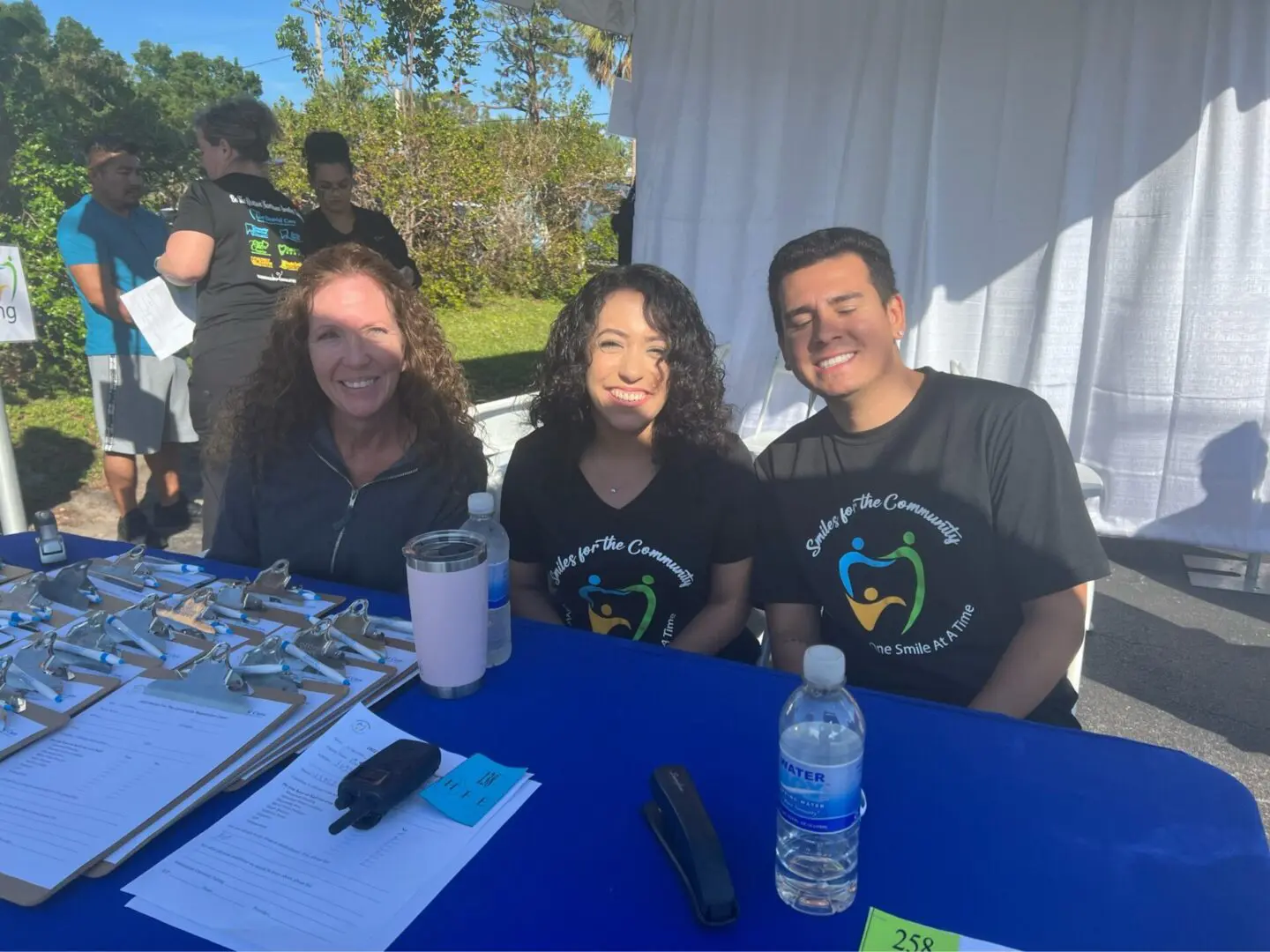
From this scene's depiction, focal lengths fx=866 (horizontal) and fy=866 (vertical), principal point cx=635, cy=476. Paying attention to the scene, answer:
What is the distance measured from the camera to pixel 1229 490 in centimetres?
372

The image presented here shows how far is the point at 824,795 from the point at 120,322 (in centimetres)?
413

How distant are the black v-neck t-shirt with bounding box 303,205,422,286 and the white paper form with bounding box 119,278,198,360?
627mm

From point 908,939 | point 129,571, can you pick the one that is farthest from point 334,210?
point 908,939

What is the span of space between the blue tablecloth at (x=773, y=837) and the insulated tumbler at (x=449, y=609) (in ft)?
0.14

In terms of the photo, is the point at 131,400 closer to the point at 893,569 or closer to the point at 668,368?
the point at 668,368

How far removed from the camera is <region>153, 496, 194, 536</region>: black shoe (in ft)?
13.9

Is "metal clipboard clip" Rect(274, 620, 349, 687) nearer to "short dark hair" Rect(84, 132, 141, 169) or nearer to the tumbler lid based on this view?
the tumbler lid

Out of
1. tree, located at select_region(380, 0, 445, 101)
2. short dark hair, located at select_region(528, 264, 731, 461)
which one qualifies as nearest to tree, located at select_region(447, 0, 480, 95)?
tree, located at select_region(380, 0, 445, 101)

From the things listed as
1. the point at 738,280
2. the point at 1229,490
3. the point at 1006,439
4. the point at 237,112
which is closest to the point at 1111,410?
the point at 1229,490

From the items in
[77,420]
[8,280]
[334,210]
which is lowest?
[77,420]

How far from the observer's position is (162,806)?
103 cm

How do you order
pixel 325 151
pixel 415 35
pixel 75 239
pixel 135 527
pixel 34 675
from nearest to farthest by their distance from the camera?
pixel 34 675
pixel 325 151
pixel 75 239
pixel 135 527
pixel 415 35

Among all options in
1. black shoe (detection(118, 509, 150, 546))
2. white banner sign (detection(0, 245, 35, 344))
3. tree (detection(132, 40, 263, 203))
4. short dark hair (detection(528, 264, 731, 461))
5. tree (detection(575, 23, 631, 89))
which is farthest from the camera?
tree (detection(575, 23, 631, 89))

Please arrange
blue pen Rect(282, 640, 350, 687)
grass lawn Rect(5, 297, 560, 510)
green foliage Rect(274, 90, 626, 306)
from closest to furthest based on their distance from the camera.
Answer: blue pen Rect(282, 640, 350, 687) < grass lawn Rect(5, 297, 560, 510) < green foliage Rect(274, 90, 626, 306)
